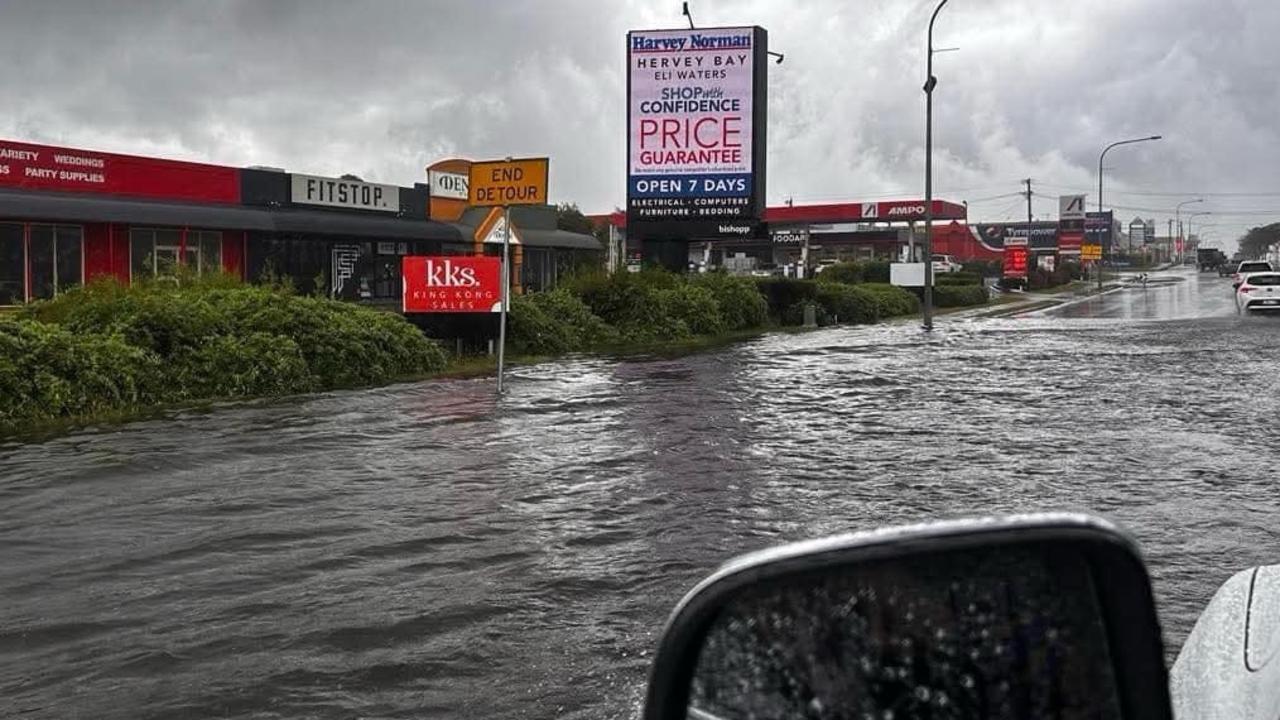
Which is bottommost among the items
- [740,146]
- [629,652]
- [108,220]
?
[629,652]

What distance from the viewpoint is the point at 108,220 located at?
106 feet

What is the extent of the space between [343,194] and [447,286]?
23.5m

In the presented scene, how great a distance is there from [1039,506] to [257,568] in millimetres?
5079

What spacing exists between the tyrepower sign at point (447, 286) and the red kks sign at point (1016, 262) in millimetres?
58942

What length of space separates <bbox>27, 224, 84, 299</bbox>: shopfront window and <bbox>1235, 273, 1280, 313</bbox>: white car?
34.3 meters

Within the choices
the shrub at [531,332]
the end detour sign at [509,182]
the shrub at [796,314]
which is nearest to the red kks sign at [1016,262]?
the shrub at [796,314]

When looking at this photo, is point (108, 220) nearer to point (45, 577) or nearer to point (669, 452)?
point (669, 452)

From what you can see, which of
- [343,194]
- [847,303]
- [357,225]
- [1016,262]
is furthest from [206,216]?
[1016,262]

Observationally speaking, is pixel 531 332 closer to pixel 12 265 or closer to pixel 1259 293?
pixel 12 265

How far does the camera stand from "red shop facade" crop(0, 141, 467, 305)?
31.4 m

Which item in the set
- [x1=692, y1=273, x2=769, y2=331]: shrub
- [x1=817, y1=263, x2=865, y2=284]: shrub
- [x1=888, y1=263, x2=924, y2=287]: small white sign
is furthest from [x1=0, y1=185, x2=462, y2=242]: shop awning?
[x1=817, y1=263, x2=865, y2=284]: shrub

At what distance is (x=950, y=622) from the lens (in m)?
1.18

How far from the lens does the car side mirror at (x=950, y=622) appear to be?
44.7 inches

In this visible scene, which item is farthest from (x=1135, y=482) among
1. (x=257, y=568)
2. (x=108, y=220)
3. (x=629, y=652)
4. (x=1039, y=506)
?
(x=108, y=220)
